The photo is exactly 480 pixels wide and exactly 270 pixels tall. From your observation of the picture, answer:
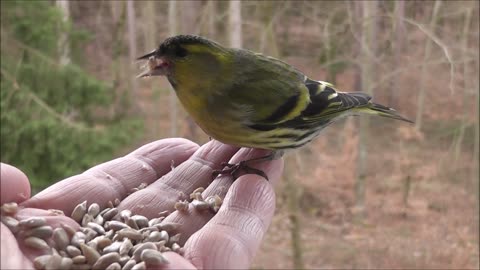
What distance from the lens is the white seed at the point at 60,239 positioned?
3.81 feet

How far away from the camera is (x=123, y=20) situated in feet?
9.57

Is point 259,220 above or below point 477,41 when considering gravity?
below

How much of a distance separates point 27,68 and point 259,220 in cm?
198

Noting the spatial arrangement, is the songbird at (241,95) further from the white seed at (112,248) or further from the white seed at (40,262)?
the white seed at (40,262)

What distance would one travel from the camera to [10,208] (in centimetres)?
117

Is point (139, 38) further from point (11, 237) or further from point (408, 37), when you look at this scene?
point (11, 237)

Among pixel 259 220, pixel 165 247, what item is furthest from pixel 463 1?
pixel 165 247

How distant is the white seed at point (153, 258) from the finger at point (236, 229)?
66mm

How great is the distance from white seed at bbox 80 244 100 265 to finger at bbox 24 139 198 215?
210mm

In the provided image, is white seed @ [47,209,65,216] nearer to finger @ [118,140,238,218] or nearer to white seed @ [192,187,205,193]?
finger @ [118,140,238,218]

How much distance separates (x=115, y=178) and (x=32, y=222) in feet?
1.19

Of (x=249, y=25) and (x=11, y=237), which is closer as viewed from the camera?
(x=11, y=237)

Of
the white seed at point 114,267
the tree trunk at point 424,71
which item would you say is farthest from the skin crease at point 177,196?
the tree trunk at point 424,71

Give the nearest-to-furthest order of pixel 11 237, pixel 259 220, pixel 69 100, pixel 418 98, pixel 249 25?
pixel 11 237, pixel 259 220, pixel 249 25, pixel 69 100, pixel 418 98
